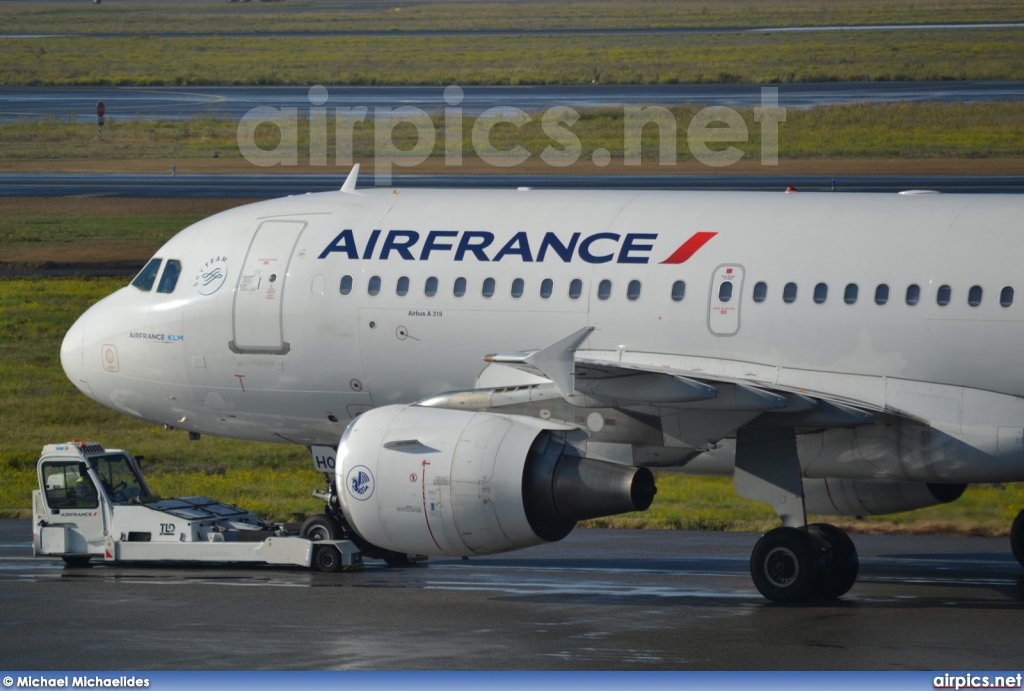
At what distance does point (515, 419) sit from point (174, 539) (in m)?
6.15

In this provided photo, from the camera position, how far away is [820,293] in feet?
63.9

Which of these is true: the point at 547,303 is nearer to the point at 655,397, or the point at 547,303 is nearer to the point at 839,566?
the point at 655,397

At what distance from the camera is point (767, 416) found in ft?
62.0

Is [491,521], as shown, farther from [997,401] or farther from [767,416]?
[997,401]

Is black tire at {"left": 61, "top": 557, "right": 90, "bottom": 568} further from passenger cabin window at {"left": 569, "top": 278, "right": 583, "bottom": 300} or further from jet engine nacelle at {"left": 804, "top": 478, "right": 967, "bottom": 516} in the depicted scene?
jet engine nacelle at {"left": 804, "top": 478, "right": 967, "bottom": 516}

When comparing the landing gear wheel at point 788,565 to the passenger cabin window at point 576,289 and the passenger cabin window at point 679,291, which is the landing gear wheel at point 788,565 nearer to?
the passenger cabin window at point 679,291

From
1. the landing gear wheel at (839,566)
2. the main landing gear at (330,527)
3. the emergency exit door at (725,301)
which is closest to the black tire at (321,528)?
the main landing gear at (330,527)

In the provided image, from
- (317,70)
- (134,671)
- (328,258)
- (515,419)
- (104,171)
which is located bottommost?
(134,671)

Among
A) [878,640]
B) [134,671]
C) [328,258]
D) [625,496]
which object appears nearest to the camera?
[134,671]

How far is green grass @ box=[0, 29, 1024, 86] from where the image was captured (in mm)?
79125

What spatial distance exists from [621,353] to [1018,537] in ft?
21.8

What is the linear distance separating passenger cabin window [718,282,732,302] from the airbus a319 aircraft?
74 mm

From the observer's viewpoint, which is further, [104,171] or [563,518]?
[104,171]

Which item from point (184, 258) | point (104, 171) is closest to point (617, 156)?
point (104, 171)
